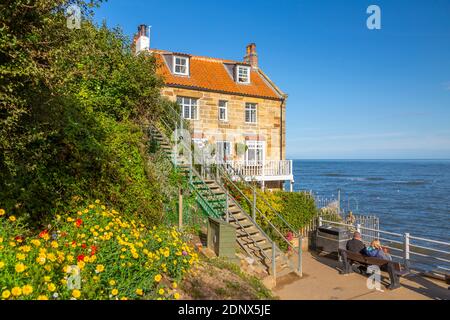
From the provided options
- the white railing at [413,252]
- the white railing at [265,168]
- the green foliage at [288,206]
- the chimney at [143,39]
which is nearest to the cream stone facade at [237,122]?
the white railing at [265,168]

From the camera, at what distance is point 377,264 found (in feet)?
29.3

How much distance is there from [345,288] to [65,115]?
8.55 m

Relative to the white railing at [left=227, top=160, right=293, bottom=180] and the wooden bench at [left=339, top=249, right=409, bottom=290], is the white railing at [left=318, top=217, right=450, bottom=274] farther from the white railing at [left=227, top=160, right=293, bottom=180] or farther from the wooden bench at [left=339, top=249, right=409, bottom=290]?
the white railing at [left=227, top=160, right=293, bottom=180]

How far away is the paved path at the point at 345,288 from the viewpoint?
819cm

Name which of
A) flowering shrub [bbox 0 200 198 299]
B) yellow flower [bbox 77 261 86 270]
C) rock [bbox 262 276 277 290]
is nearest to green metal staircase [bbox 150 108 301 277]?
rock [bbox 262 276 277 290]

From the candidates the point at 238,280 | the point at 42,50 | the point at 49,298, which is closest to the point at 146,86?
the point at 42,50

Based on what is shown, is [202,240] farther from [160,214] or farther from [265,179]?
[265,179]

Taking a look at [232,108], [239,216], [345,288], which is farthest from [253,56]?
[345,288]

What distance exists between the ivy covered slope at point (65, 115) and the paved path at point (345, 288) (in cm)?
415

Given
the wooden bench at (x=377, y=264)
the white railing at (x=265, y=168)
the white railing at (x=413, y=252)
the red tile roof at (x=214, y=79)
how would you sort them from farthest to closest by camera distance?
the red tile roof at (x=214, y=79) < the white railing at (x=265, y=168) < the white railing at (x=413, y=252) < the wooden bench at (x=377, y=264)

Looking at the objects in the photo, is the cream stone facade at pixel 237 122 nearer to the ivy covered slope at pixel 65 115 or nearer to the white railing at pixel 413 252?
the ivy covered slope at pixel 65 115

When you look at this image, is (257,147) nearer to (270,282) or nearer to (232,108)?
(232,108)

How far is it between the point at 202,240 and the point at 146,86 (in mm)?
6348
